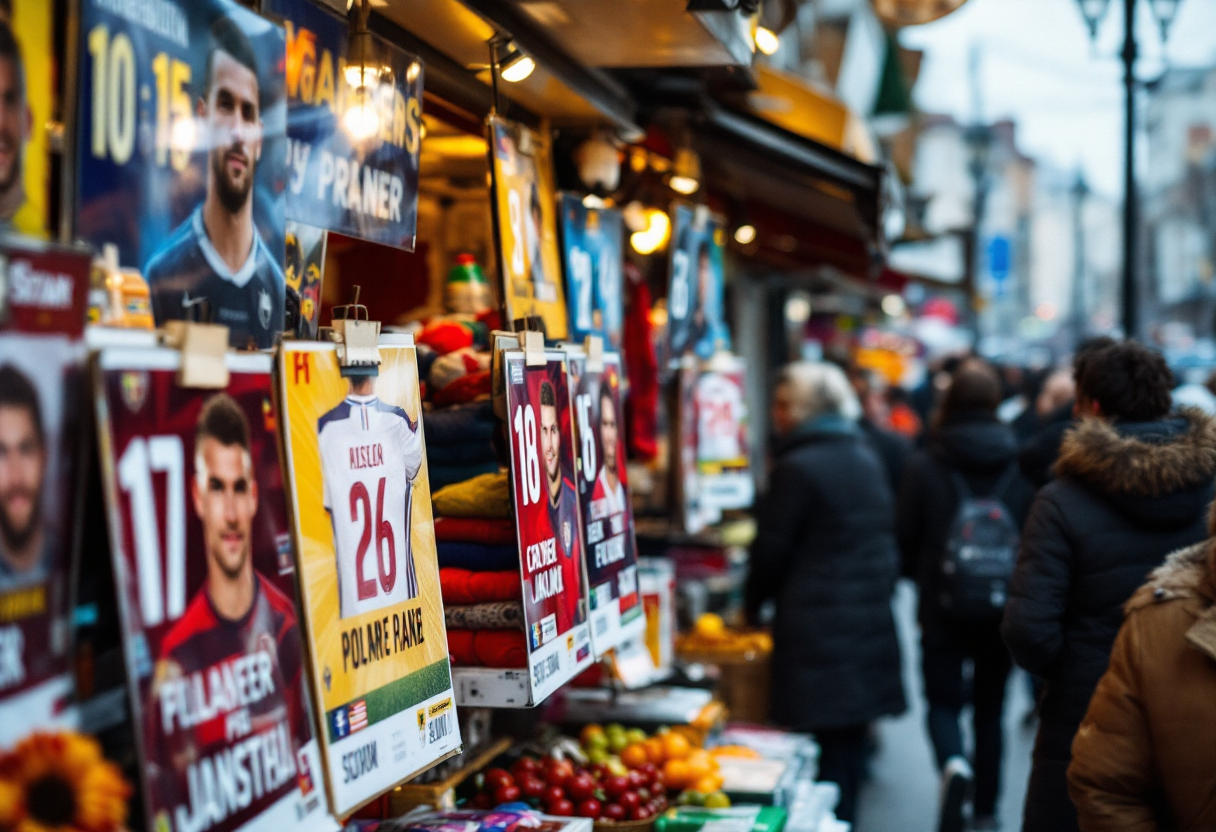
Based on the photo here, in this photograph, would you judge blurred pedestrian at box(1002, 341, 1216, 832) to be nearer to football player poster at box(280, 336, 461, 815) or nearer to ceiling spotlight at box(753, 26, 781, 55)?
ceiling spotlight at box(753, 26, 781, 55)

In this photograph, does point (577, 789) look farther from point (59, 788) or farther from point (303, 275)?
point (59, 788)

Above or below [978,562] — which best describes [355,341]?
above

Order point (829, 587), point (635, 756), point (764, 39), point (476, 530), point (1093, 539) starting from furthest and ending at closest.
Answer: point (829, 587)
point (764, 39)
point (635, 756)
point (1093, 539)
point (476, 530)

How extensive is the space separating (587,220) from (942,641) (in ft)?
10.5

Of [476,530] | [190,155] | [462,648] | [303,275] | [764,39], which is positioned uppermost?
[764,39]

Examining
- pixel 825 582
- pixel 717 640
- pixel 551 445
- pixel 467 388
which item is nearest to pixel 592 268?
pixel 467 388

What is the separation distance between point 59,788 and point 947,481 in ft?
17.5

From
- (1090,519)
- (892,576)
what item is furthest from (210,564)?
(892,576)

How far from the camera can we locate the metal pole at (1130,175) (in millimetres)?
8406

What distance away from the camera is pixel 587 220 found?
411cm

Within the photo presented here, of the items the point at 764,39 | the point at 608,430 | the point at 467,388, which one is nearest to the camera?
the point at 467,388

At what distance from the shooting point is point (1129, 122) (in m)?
8.62

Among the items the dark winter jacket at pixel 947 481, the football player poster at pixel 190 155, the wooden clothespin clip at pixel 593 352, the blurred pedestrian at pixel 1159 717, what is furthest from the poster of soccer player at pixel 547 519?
the dark winter jacket at pixel 947 481

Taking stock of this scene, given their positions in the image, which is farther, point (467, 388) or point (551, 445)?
point (467, 388)
